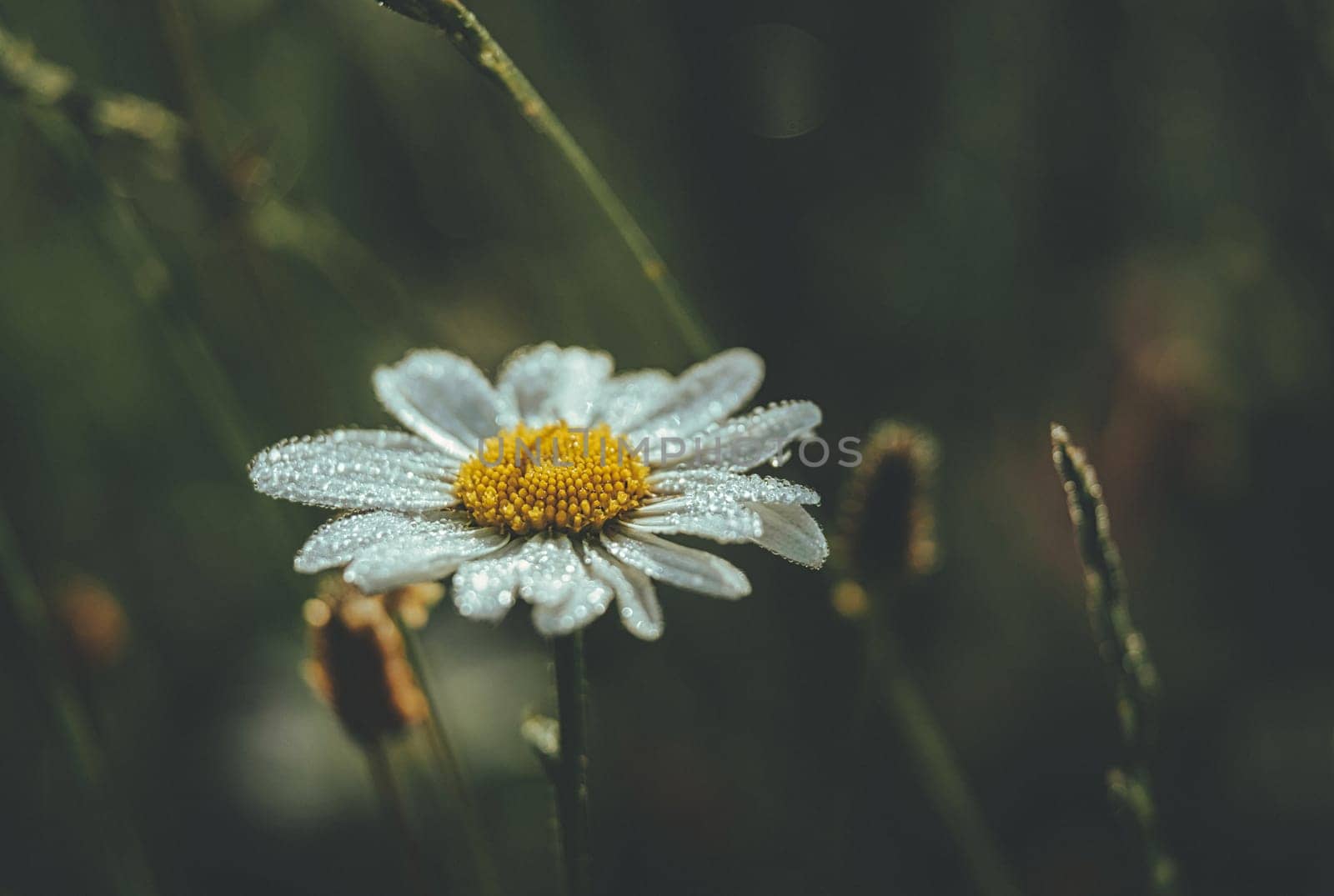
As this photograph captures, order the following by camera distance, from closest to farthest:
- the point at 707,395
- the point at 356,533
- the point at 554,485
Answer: the point at 356,533 < the point at 554,485 < the point at 707,395

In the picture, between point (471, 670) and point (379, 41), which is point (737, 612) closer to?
point (471, 670)

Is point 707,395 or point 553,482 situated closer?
point 553,482

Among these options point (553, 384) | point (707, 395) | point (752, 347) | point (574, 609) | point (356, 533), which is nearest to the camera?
point (574, 609)

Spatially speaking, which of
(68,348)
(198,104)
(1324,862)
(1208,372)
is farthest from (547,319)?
(1324,862)

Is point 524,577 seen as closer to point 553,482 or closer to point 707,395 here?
point 553,482

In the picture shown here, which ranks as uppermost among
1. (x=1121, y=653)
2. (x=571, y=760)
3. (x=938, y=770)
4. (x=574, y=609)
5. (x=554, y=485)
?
(x=554, y=485)

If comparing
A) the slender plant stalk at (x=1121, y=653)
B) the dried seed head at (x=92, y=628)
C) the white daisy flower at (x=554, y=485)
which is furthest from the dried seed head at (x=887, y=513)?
the dried seed head at (x=92, y=628)

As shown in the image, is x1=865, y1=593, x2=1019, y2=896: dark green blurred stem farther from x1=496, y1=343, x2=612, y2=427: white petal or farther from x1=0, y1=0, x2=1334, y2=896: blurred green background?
x1=496, y1=343, x2=612, y2=427: white petal

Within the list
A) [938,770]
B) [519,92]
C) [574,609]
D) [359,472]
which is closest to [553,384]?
[359,472]
